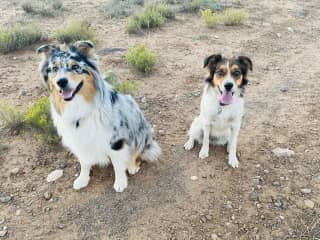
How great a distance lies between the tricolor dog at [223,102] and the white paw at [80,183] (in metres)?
1.42

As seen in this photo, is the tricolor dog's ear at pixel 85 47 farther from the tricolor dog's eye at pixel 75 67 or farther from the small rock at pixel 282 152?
the small rock at pixel 282 152

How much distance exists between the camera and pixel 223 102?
419cm

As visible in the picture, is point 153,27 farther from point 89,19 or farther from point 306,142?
point 306,142

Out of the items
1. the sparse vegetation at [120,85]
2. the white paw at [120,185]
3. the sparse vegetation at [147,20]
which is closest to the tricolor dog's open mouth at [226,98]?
the white paw at [120,185]

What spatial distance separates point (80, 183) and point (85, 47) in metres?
1.61

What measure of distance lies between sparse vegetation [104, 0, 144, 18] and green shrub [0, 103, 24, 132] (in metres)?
4.72

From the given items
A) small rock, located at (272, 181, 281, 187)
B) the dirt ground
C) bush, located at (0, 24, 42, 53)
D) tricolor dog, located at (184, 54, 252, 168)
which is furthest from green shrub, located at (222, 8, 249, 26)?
small rock, located at (272, 181, 281, 187)

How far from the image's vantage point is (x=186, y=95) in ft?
19.7

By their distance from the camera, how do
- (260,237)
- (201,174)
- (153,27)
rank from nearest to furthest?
(260,237), (201,174), (153,27)

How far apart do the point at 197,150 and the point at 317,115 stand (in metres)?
1.99

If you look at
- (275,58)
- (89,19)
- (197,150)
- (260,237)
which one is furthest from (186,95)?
(89,19)

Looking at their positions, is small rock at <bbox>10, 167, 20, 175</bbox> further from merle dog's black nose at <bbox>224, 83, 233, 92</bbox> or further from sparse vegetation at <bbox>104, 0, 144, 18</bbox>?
sparse vegetation at <bbox>104, 0, 144, 18</bbox>

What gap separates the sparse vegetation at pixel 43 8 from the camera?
916 cm

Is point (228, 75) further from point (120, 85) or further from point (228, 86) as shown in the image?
point (120, 85)
